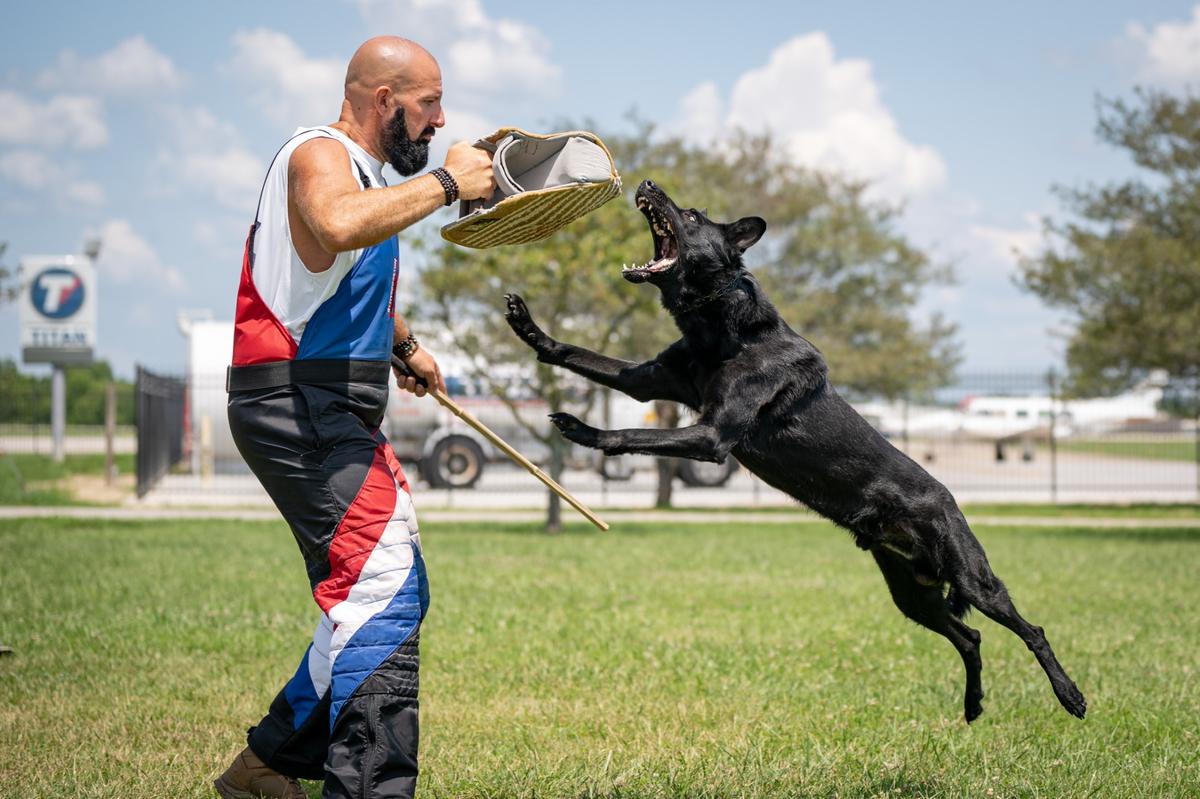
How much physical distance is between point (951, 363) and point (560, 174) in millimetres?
29371

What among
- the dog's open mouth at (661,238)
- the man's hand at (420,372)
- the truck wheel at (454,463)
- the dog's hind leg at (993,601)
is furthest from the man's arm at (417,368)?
the truck wheel at (454,463)

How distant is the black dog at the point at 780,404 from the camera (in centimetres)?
414

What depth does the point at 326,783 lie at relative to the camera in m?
3.11

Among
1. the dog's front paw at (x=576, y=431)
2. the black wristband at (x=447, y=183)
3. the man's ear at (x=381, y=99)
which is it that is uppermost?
the man's ear at (x=381, y=99)

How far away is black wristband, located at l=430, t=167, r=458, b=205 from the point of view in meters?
3.18

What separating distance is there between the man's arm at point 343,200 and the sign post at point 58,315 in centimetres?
2524

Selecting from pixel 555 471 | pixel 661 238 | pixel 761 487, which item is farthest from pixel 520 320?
pixel 761 487

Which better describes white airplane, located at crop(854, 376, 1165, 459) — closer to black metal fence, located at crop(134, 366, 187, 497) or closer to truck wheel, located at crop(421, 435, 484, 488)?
truck wheel, located at crop(421, 435, 484, 488)

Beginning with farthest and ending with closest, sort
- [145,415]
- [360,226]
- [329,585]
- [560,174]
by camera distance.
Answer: [145,415], [560,174], [329,585], [360,226]

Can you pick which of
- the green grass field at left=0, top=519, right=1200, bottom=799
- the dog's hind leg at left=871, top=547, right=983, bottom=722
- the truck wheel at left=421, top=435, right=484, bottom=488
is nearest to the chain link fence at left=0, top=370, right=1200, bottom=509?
the truck wheel at left=421, top=435, right=484, bottom=488

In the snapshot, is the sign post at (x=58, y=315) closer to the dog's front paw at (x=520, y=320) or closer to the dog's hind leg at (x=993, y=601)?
the dog's front paw at (x=520, y=320)

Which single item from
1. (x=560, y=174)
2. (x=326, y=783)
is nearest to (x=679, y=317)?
(x=560, y=174)

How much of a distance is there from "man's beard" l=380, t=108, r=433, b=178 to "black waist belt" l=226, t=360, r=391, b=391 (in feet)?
2.10

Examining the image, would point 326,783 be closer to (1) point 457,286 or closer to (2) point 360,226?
(2) point 360,226
